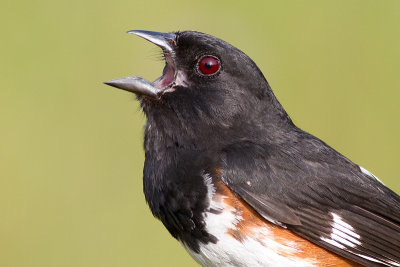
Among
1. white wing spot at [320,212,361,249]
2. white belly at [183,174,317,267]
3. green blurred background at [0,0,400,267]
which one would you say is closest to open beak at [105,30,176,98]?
white belly at [183,174,317,267]

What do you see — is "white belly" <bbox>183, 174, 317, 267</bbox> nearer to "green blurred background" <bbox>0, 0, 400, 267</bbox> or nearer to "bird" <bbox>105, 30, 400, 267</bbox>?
"bird" <bbox>105, 30, 400, 267</bbox>

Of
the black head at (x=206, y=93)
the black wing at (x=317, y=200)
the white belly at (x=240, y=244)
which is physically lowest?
the white belly at (x=240, y=244)

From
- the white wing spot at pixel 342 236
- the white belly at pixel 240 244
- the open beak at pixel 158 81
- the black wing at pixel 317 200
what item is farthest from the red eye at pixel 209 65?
the white wing spot at pixel 342 236

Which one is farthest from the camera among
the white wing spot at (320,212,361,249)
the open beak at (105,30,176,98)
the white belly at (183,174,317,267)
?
the open beak at (105,30,176,98)

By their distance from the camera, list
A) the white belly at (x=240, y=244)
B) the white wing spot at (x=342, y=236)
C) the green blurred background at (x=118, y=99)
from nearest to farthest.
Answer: the white belly at (x=240, y=244) → the white wing spot at (x=342, y=236) → the green blurred background at (x=118, y=99)

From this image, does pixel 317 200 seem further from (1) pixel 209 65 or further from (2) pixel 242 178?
(1) pixel 209 65

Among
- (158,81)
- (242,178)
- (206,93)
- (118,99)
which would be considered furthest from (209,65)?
(118,99)

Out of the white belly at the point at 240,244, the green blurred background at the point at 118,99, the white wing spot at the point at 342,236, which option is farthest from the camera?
the green blurred background at the point at 118,99

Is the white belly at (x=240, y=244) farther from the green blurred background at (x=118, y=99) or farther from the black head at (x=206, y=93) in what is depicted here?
the green blurred background at (x=118, y=99)
